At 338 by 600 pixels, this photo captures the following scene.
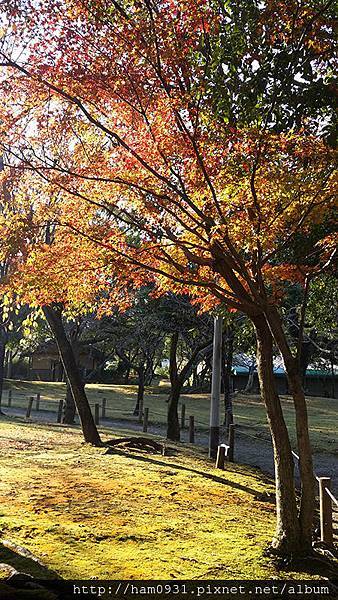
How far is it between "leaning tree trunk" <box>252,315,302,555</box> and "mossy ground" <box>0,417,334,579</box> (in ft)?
1.44

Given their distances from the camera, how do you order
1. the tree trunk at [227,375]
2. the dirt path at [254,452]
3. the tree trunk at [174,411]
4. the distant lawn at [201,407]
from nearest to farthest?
the dirt path at [254,452], the tree trunk at [174,411], the tree trunk at [227,375], the distant lawn at [201,407]

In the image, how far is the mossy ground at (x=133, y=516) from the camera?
6352 mm

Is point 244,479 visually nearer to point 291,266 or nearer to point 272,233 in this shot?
point 291,266

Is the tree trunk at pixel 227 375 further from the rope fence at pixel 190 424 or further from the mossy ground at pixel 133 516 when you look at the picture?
the mossy ground at pixel 133 516

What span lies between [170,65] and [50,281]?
399cm

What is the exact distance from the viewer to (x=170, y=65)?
22.2 feet

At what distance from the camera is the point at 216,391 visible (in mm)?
15234

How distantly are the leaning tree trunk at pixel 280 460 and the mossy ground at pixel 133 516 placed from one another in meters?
0.44

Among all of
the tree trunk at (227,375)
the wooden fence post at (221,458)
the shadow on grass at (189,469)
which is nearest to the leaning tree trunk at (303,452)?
the shadow on grass at (189,469)

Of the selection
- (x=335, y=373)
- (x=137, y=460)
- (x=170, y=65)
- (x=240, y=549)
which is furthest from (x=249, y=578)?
(x=335, y=373)

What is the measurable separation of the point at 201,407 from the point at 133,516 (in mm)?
28773

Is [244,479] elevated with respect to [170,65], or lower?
lower

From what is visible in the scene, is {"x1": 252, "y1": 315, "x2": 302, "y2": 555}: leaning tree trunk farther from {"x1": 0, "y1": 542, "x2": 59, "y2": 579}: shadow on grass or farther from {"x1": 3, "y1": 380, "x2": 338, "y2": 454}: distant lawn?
{"x1": 3, "y1": 380, "x2": 338, "y2": 454}: distant lawn

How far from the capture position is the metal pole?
15126 mm
